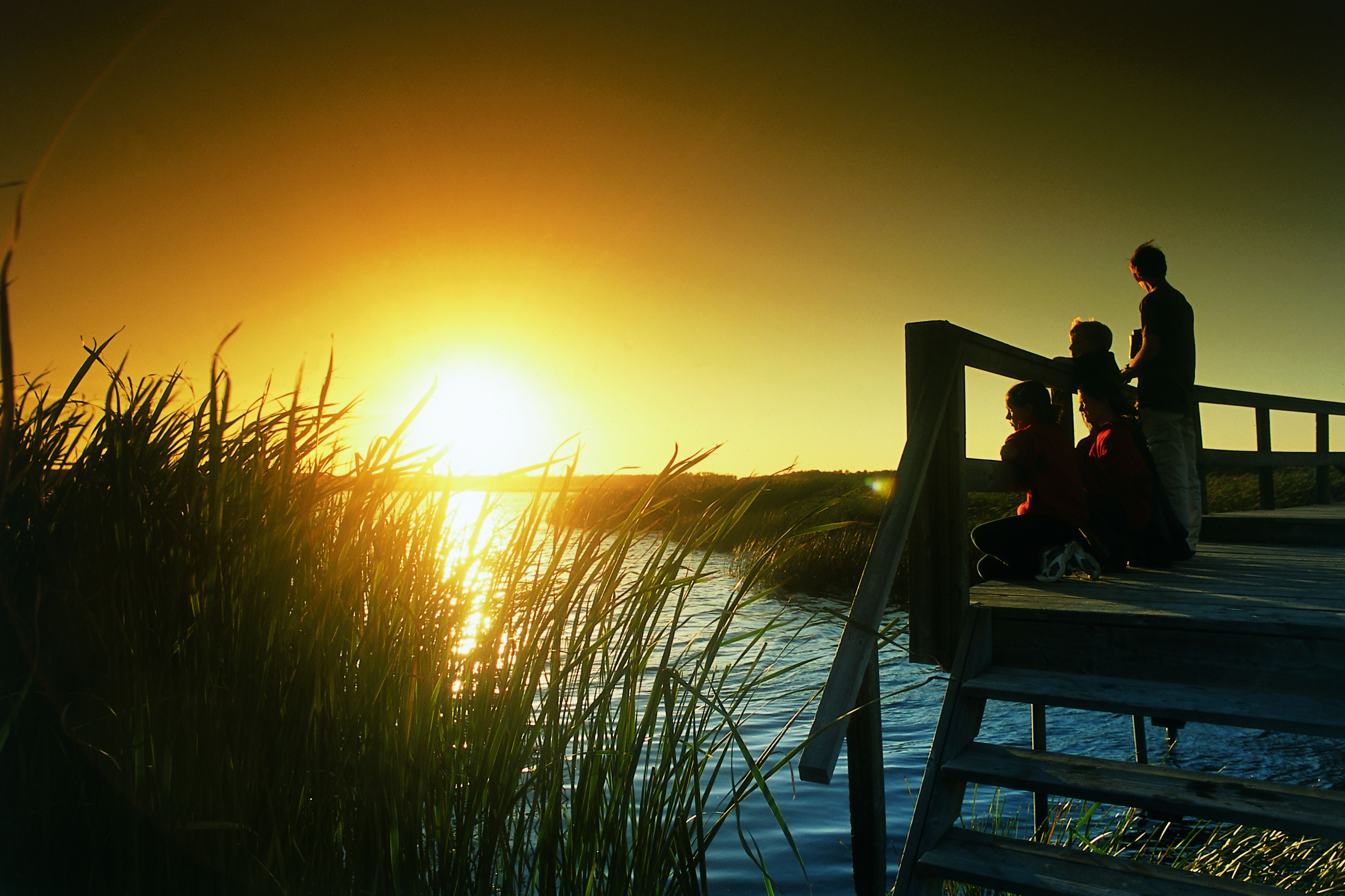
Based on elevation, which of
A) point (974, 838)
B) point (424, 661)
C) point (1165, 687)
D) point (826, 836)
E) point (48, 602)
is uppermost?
point (48, 602)

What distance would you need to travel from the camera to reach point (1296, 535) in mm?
A: 6227

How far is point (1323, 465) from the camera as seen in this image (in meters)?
8.89

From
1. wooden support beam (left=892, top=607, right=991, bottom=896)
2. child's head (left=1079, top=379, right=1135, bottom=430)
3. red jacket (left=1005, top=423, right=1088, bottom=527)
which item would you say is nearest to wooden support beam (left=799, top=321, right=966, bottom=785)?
wooden support beam (left=892, top=607, right=991, bottom=896)

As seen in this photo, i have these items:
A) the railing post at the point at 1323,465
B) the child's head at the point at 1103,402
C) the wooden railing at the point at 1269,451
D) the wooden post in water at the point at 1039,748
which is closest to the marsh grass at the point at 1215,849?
the wooden post in water at the point at 1039,748

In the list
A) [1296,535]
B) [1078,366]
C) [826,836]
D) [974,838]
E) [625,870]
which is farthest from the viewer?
[1296,535]

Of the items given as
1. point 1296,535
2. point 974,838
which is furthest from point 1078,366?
point 1296,535

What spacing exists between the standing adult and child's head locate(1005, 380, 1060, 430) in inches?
38.5

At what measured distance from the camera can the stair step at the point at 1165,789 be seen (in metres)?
2.07

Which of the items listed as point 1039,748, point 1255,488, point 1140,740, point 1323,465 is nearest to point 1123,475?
point 1039,748

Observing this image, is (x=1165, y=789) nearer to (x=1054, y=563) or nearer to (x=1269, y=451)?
(x=1054, y=563)

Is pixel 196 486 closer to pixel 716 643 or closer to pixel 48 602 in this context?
pixel 48 602

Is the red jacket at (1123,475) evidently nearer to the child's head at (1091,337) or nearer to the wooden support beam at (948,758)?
the child's head at (1091,337)

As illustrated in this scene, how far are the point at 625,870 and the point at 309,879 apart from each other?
637mm

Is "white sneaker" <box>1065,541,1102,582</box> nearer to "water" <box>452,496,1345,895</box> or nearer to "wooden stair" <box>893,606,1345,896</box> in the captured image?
"water" <box>452,496,1345,895</box>
